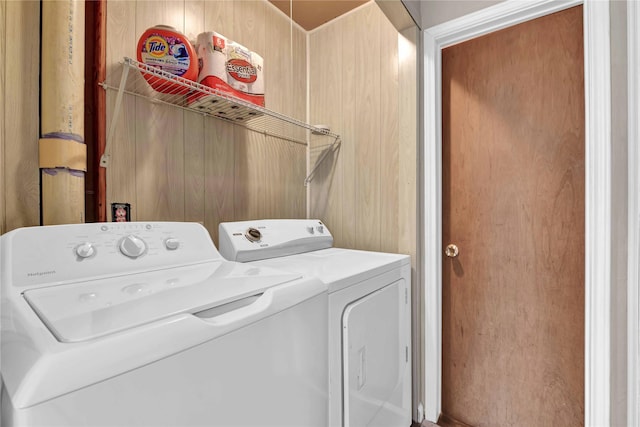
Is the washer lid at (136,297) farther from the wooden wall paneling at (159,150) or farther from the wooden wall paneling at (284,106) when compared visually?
the wooden wall paneling at (284,106)

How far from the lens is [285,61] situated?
2.01 metres

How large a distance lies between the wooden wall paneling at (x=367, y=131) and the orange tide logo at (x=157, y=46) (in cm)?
112

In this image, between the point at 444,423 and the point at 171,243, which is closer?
the point at 171,243

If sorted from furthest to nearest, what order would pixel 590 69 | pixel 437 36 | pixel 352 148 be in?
pixel 352 148 → pixel 437 36 → pixel 590 69

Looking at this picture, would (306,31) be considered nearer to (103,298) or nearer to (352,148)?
(352,148)

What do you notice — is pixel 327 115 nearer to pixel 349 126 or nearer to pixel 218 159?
pixel 349 126

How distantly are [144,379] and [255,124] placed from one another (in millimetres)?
1498

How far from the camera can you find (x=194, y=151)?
1.52 metres

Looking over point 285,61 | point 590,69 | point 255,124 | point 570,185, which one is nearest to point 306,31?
point 285,61

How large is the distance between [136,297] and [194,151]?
3.28 feet

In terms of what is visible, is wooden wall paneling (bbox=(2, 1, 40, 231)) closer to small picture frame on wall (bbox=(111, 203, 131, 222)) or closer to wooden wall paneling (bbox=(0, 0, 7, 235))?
wooden wall paneling (bbox=(0, 0, 7, 235))

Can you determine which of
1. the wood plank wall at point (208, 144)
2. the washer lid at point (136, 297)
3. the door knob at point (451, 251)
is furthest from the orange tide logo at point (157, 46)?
the door knob at point (451, 251)

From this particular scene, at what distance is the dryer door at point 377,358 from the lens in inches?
42.6

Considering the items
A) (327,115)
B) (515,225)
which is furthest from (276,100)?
(515,225)
